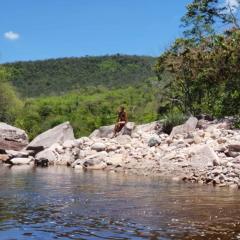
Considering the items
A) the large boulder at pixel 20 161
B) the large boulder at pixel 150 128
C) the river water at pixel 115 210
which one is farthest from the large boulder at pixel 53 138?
the river water at pixel 115 210

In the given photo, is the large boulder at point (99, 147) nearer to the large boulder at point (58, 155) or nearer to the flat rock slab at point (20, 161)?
the large boulder at point (58, 155)

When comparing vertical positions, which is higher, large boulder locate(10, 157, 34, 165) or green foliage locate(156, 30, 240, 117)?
green foliage locate(156, 30, 240, 117)

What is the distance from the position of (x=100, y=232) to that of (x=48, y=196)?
441cm

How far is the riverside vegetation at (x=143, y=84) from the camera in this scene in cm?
2986

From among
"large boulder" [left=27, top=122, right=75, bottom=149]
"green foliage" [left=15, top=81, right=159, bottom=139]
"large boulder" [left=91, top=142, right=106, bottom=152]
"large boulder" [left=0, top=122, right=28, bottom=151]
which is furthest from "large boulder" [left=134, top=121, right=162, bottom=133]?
"green foliage" [left=15, top=81, right=159, bottom=139]

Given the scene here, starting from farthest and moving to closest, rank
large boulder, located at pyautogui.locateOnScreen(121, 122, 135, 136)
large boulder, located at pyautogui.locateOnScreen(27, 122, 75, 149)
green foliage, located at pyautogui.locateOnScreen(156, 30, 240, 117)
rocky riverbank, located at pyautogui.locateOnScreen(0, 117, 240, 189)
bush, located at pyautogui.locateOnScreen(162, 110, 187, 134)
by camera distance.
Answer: green foliage, located at pyautogui.locateOnScreen(156, 30, 240, 117) → large boulder, located at pyautogui.locateOnScreen(27, 122, 75, 149) → bush, located at pyautogui.locateOnScreen(162, 110, 187, 134) → large boulder, located at pyautogui.locateOnScreen(121, 122, 135, 136) → rocky riverbank, located at pyautogui.locateOnScreen(0, 117, 240, 189)

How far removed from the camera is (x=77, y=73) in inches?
3516

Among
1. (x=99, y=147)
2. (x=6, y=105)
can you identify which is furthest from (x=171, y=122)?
(x=6, y=105)

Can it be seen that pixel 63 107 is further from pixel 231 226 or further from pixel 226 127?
pixel 231 226

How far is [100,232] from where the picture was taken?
8.96 meters

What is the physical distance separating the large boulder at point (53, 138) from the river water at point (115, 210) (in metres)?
10.4

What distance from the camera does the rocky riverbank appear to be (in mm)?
18031

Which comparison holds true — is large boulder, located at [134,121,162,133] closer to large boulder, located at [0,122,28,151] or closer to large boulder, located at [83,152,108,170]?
large boulder, located at [83,152,108,170]

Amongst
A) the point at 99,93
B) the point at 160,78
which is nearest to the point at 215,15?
the point at 160,78
